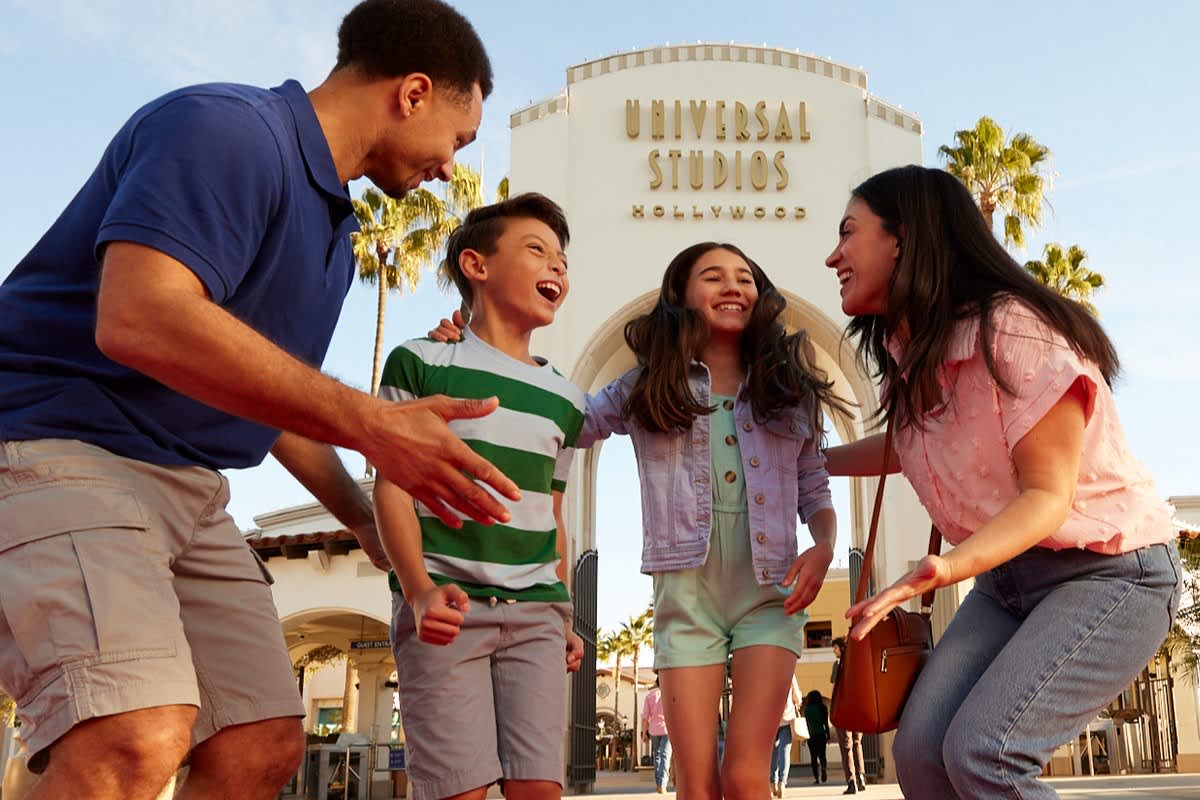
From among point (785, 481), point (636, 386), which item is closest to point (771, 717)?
point (785, 481)

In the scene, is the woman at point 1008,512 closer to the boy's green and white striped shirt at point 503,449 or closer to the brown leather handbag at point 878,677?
the brown leather handbag at point 878,677

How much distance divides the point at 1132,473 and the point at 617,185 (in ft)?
50.9

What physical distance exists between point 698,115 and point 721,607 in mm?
15365

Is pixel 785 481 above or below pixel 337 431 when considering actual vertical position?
above

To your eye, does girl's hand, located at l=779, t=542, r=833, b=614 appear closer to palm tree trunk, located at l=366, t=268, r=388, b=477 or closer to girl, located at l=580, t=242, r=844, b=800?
girl, located at l=580, t=242, r=844, b=800

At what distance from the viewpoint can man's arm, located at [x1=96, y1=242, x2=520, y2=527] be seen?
5.86ft

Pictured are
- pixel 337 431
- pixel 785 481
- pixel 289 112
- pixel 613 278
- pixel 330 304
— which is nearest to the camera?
pixel 337 431

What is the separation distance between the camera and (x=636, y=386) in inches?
148

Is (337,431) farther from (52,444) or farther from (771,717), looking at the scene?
(771,717)

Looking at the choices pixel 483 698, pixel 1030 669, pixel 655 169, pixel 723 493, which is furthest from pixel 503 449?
pixel 655 169

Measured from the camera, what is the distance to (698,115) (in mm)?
17938

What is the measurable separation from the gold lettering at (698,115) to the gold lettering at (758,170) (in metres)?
0.91

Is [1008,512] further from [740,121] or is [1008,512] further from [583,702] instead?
[740,121]

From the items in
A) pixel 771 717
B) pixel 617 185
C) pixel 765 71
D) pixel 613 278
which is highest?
pixel 765 71
